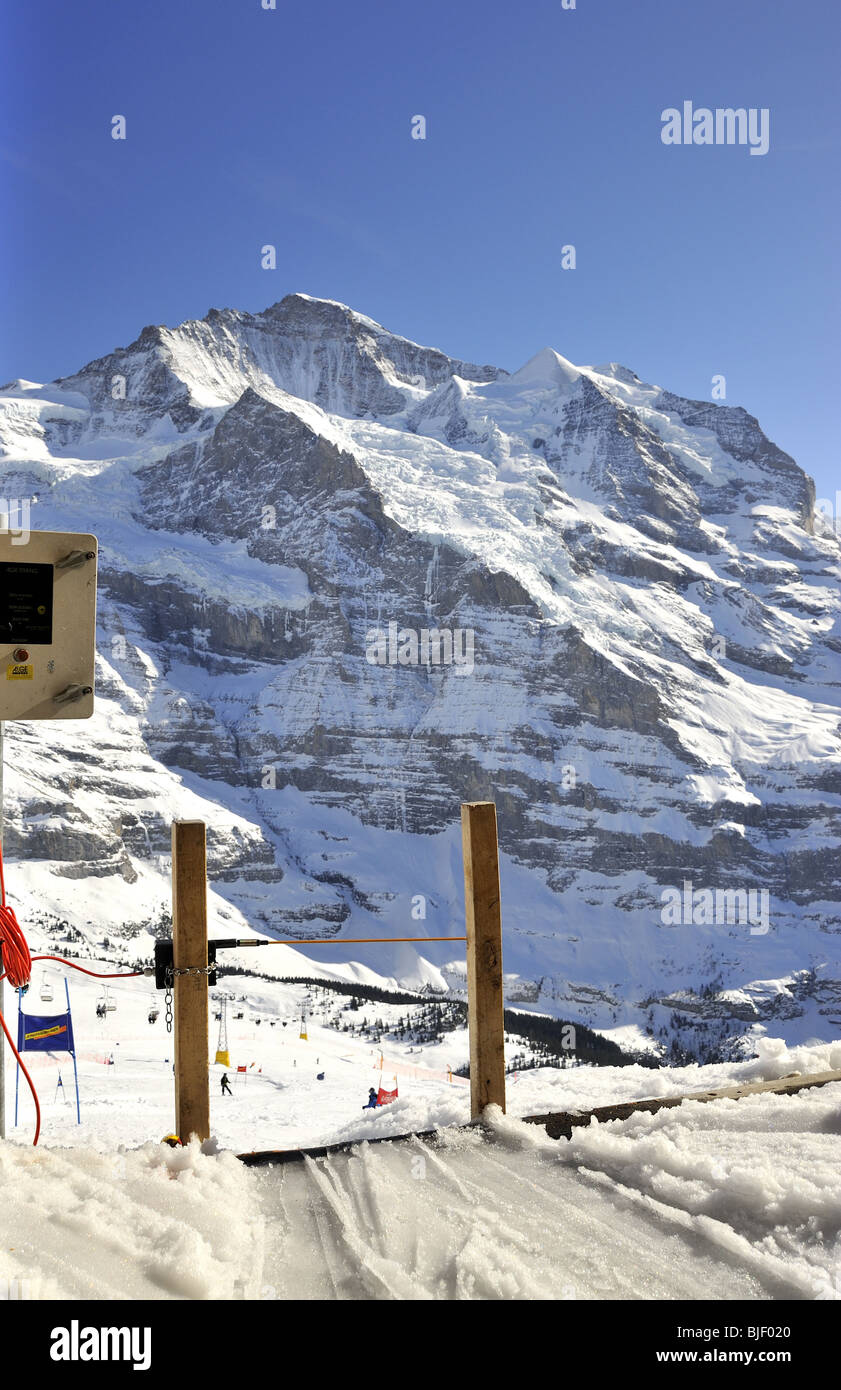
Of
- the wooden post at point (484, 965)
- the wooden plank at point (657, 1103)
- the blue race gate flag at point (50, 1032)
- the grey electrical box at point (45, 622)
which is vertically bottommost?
the blue race gate flag at point (50, 1032)

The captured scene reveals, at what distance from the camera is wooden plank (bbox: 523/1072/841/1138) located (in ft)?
13.9

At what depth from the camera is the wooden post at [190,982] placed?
4.10 metres

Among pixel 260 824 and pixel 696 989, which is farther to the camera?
pixel 260 824

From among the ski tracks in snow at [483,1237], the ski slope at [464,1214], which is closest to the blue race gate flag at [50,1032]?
the ski slope at [464,1214]

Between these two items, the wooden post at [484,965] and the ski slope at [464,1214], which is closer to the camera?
the ski slope at [464,1214]

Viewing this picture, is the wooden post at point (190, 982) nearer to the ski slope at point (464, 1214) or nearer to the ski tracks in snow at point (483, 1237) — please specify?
the ski slope at point (464, 1214)

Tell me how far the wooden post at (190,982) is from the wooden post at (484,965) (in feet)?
4.02

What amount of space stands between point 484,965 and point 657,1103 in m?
1.02

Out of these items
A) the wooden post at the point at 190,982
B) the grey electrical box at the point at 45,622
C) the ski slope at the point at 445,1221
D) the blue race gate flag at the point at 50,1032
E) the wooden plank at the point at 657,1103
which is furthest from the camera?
the blue race gate flag at the point at 50,1032
